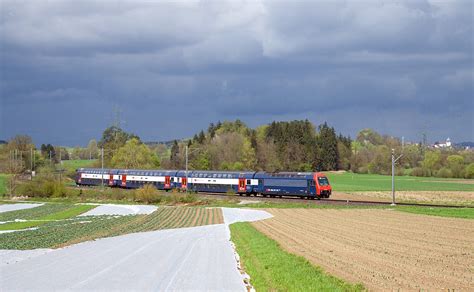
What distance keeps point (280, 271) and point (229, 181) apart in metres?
67.3

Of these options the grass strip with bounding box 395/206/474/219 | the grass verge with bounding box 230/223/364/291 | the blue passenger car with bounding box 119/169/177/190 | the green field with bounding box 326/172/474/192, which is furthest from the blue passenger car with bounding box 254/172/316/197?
the grass verge with bounding box 230/223/364/291

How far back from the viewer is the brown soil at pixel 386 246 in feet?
71.6

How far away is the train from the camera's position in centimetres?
7975

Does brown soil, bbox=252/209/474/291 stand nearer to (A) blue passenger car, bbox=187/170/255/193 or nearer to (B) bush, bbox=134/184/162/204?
(A) blue passenger car, bbox=187/170/255/193

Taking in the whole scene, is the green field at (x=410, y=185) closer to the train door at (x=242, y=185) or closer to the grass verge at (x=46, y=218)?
the train door at (x=242, y=185)

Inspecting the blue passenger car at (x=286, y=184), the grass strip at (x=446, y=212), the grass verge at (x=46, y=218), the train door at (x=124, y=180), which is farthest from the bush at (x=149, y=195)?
the grass strip at (x=446, y=212)

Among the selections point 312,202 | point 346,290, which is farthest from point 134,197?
point 346,290

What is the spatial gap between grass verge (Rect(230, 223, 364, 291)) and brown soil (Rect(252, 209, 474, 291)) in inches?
27.7

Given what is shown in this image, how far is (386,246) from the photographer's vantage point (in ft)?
104

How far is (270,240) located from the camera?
36469 millimetres

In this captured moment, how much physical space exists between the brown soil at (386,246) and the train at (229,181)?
24.8 m

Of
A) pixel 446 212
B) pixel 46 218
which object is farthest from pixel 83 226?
pixel 446 212

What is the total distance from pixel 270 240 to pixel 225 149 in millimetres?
142447

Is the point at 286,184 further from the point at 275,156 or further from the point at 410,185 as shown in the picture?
the point at 275,156
